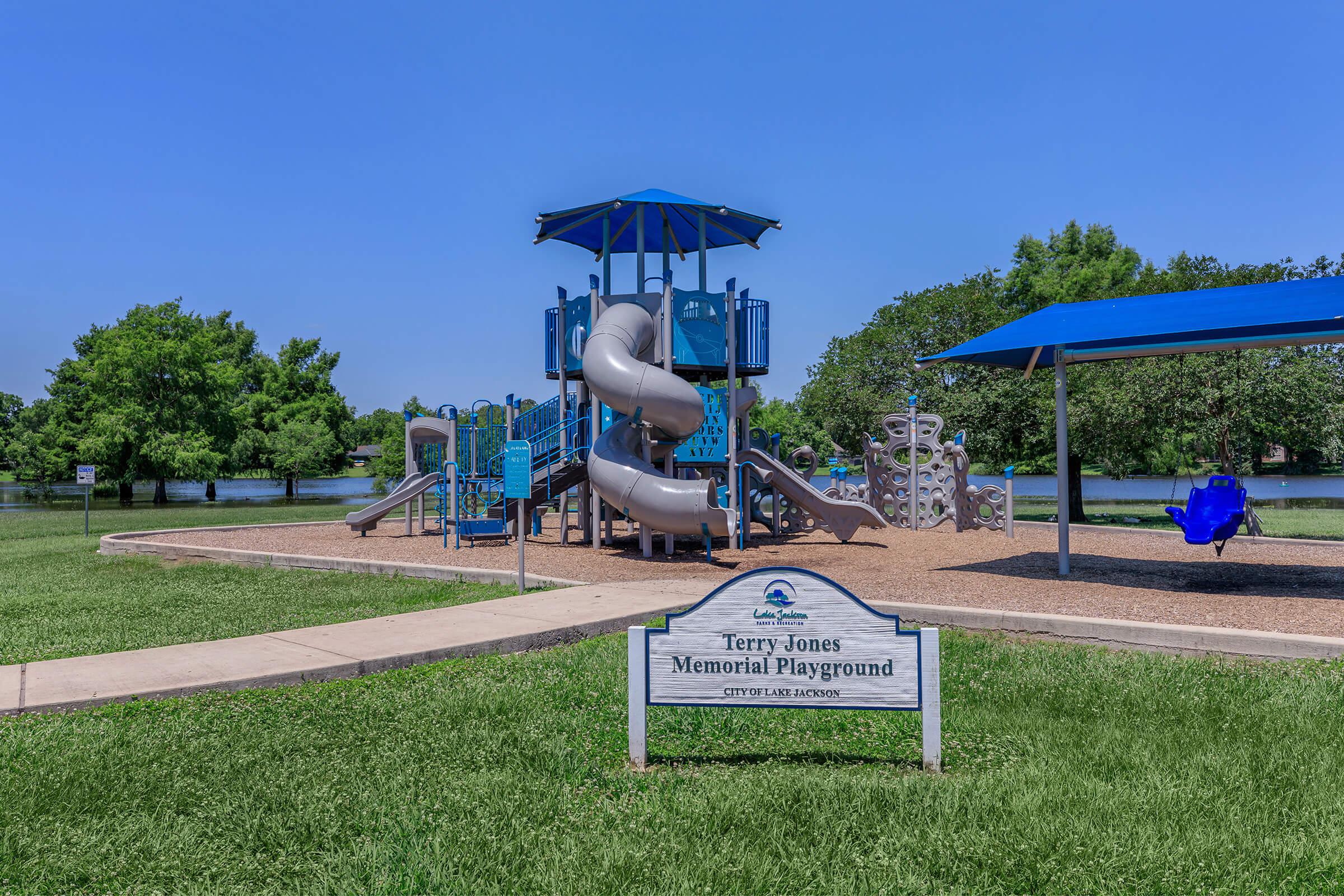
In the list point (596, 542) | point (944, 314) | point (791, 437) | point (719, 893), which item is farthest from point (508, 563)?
point (791, 437)

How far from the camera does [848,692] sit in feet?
15.0

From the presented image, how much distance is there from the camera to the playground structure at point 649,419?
13.9 m

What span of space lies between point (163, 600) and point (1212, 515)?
13.2m

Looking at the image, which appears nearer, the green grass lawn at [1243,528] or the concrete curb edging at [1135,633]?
the concrete curb edging at [1135,633]

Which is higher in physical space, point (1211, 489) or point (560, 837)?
point (1211, 489)

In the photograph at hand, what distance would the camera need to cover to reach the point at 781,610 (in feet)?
15.3

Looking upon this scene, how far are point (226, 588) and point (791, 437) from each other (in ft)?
233

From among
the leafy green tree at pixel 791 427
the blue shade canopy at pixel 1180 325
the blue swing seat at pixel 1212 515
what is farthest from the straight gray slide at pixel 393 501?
the leafy green tree at pixel 791 427

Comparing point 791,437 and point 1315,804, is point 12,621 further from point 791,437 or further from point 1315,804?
point 791,437

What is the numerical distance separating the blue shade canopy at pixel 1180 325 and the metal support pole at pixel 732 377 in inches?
157

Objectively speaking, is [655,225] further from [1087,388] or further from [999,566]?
[1087,388]

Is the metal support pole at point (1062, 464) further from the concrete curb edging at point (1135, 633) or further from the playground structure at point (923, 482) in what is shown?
the playground structure at point (923, 482)

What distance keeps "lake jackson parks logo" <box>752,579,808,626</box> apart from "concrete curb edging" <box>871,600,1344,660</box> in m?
3.83

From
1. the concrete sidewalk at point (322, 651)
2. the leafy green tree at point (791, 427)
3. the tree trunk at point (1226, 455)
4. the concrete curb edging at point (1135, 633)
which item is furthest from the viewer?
the leafy green tree at point (791, 427)
